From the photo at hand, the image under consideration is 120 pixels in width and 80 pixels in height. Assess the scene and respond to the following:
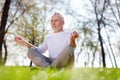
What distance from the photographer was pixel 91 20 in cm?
3566

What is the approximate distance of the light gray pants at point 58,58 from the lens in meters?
5.07

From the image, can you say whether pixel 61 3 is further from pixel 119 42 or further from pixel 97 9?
pixel 119 42

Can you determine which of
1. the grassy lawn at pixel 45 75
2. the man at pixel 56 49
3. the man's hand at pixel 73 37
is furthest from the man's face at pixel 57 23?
the grassy lawn at pixel 45 75

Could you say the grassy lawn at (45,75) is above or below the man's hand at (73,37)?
below

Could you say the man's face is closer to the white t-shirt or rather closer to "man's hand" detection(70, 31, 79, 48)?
the white t-shirt

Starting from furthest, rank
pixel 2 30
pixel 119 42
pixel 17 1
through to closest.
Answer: pixel 119 42
pixel 17 1
pixel 2 30

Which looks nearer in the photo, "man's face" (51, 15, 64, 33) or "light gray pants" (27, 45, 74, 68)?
"light gray pants" (27, 45, 74, 68)

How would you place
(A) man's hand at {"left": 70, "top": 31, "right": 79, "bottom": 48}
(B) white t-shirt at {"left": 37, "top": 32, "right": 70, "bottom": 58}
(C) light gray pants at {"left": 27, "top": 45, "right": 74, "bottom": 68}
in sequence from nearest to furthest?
(A) man's hand at {"left": 70, "top": 31, "right": 79, "bottom": 48} < (C) light gray pants at {"left": 27, "top": 45, "right": 74, "bottom": 68} < (B) white t-shirt at {"left": 37, "top": 32, "right": 70, "bottom": 58}

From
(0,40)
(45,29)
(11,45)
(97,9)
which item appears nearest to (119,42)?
(97,9)

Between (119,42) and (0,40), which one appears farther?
(119,42)

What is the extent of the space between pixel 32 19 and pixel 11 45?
3.68 meters

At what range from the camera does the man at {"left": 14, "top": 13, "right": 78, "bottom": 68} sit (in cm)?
510

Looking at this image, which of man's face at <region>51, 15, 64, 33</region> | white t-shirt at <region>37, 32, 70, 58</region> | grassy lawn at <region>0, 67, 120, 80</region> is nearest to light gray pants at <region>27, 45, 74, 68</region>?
white t-shirt at <region>37, 32, 70, 58</region>

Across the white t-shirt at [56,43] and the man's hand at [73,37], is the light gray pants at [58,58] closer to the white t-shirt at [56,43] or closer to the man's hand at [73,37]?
the man's hand at [73,37]
